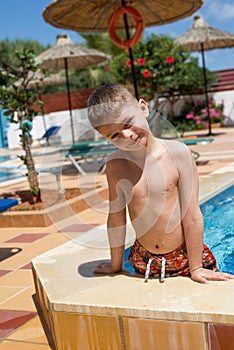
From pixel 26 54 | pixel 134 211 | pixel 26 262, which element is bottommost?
pixel 26 262

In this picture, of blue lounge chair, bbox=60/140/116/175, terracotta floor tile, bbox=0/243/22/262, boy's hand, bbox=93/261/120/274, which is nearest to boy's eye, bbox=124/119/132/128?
boy's hand, bbox=93/261/120/274

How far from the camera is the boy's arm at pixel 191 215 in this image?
2.05 metres

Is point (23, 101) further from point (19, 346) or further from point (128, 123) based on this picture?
point (128, 123)

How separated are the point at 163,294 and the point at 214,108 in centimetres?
1685

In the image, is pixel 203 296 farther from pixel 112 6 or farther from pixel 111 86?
pixel 112 6

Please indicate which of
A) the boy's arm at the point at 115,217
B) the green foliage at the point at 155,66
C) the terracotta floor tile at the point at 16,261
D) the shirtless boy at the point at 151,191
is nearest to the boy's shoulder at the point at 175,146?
the shirtless boy at the point at 151,191

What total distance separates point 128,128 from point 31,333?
4.04 ft

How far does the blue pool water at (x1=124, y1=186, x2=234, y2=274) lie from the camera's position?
338cm

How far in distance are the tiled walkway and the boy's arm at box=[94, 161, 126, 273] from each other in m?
0.56

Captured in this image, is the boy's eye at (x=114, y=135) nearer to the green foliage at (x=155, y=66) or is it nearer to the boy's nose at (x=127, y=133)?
the boy's nose at (x=127, y=133)

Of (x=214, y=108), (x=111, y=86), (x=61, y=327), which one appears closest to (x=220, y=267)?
(x=61, y=327)

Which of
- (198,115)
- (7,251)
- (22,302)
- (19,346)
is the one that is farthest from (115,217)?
(198,115)

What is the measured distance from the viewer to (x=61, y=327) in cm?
207

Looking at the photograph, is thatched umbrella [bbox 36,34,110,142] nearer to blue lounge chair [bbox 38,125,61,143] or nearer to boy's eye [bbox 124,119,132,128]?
blue lounge chair [bbox 38,125,61,143]
